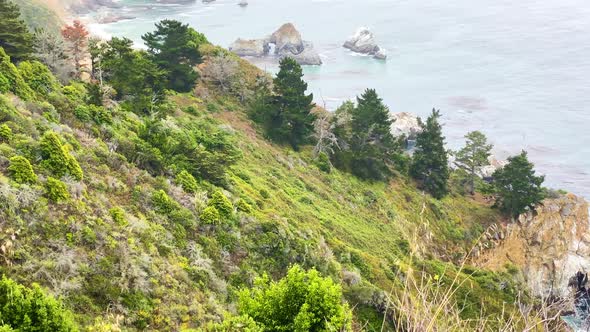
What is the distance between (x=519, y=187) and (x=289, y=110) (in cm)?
2647

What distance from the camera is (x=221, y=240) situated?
74.9 feet

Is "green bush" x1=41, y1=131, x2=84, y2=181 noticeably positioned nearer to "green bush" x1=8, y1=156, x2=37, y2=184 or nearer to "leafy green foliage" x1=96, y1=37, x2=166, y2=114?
"green bush" x1=8, y1=156, x2=37, y2=184

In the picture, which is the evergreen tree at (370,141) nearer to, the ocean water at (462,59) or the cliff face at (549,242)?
the cliff face at (549,242)

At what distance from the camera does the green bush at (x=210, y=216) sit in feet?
75.5

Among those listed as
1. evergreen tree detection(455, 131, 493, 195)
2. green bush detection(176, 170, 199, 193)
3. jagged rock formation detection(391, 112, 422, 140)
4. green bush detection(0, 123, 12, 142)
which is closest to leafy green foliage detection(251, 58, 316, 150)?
evergreen tree detection(455, 131, 493, 195)

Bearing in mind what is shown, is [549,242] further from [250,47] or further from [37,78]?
[250,47]

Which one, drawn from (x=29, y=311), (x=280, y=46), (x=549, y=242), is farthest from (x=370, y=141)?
(x=280, y=46)

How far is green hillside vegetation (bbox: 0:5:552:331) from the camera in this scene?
14531 mm

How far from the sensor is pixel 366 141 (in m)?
59.1

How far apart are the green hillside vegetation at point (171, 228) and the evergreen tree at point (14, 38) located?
2.72m

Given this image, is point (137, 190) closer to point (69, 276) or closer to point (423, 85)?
point (69, 276)

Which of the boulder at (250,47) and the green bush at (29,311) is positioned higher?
the boulder at (250,47)

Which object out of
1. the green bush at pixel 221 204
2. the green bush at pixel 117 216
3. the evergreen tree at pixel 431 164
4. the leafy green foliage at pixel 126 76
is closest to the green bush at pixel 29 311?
the green bush at pixel 117 216

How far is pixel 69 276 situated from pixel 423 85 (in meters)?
101
